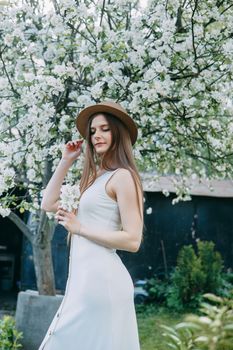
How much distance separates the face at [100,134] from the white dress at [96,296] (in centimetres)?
18

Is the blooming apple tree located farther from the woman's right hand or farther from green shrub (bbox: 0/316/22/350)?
green shrub (bbox: 0/316/22/350)

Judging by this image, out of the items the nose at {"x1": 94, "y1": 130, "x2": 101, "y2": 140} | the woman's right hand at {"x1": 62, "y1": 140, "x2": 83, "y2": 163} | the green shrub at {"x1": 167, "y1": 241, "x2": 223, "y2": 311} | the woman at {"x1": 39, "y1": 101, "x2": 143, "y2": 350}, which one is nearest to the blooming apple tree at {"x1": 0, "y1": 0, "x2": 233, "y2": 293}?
the woman's right hand at {"x1": 62, "y1": 140, "x2": 83, "y2": 163}

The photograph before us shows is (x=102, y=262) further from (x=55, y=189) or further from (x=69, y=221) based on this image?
(x=55, y=189)

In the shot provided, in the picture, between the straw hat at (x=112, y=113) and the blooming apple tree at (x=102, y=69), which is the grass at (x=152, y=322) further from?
the straw hat at (x=112, y=113)

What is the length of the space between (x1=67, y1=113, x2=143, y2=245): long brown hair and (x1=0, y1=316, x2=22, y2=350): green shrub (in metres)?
2.52

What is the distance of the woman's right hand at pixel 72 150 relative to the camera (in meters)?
3.51

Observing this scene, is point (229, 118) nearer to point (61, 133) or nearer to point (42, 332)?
point (61, 133)

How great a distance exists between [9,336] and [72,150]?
2.68 m

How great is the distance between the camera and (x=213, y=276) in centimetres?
1005

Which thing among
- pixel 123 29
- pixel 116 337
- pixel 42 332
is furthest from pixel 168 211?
pixel 116 337

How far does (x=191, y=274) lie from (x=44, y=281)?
4.30 metres

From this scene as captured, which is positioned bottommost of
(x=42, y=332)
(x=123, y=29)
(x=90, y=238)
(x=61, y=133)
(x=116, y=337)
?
(x=42, y=332)

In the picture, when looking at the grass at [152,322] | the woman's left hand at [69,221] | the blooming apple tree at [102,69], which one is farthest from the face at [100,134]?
the grass at [152,322]

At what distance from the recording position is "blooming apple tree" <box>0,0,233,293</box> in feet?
15.1
